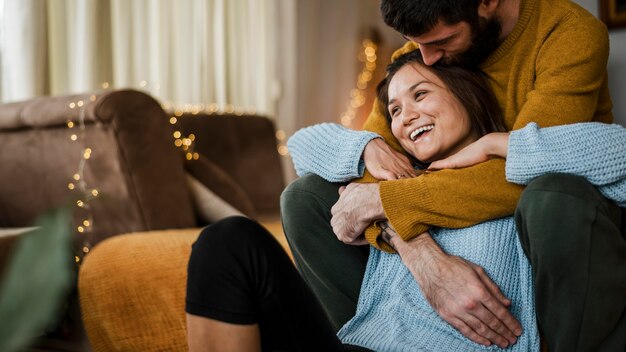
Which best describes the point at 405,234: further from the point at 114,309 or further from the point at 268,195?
the point at 268,195

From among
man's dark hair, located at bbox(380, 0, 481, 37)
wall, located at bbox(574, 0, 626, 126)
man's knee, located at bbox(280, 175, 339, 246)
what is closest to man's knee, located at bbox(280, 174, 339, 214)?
man's knee, located at bbox(280, 175, 339, 246)

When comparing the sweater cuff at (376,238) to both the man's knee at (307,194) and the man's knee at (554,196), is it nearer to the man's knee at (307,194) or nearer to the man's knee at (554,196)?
the man's knee at (307,194)

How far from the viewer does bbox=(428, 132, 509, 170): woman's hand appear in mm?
1067

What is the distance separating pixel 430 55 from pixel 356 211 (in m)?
0.36

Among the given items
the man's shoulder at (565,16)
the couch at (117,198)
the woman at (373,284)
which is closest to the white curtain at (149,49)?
the couch at (117,198)

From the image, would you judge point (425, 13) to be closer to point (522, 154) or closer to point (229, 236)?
point (522, 154)

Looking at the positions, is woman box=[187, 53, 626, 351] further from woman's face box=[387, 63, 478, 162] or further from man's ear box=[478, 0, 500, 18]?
man's ear box=[478, 0, 500, 18]

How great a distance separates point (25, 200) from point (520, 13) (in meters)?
1.55

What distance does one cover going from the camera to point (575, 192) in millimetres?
878

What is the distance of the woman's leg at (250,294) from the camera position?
904 mm

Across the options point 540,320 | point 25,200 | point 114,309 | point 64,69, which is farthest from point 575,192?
point 64,69

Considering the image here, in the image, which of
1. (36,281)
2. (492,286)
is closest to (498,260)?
(492,286)

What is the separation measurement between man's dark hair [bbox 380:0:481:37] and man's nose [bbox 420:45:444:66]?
42 mm

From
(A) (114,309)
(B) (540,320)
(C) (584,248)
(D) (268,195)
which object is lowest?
(D) (268,195)
